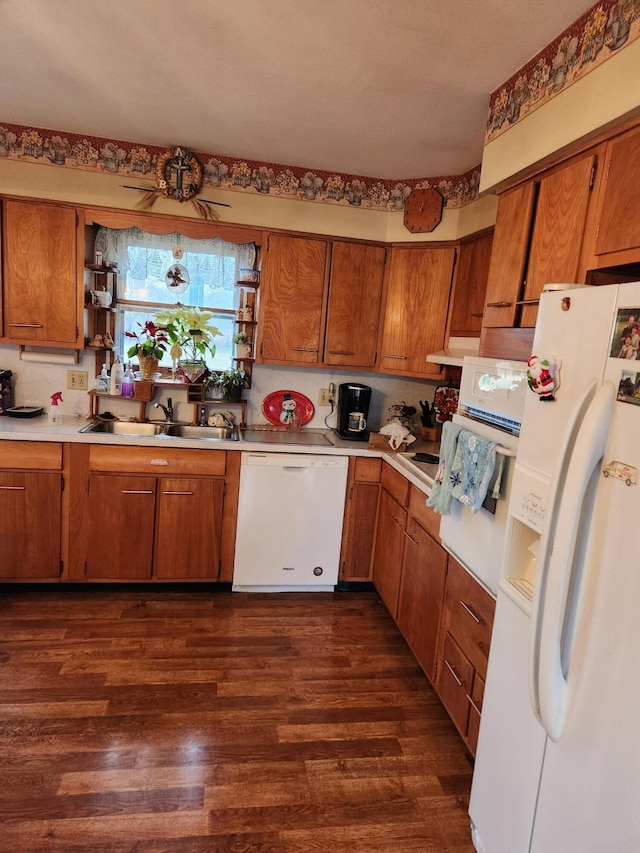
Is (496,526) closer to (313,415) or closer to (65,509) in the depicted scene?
(313,415)

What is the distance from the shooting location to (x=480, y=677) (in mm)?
1794

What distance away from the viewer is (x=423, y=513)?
2.41 meters

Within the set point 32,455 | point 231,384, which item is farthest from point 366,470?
point 32,455

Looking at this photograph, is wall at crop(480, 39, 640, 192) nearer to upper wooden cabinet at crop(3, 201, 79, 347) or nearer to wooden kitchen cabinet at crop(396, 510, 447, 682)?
wooden kitchen cabinet at crop(396, 510, 447, 682)

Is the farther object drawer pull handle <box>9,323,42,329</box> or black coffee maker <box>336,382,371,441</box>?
black coffee maker <box>336,382,371,441</box>

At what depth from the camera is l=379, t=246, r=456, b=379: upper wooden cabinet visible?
9.97 feet

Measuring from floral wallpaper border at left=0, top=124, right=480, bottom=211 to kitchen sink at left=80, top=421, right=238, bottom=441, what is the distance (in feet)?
4.58

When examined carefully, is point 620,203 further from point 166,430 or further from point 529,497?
point 166,430

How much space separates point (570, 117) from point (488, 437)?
1.03m

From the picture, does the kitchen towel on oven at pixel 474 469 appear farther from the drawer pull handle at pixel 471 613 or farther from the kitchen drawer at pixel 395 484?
the kitchen drawer at pixel 395 484

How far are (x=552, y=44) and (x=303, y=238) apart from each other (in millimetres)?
1662

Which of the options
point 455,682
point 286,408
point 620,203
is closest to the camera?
point 620,203

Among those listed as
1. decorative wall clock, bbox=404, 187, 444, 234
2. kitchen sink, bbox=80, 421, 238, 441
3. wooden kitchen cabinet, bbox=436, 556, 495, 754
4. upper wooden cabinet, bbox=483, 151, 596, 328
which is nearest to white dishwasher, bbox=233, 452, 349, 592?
kitchen sink, bbox=80, 421, 238, 441

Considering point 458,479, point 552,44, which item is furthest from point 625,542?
point 552,44
